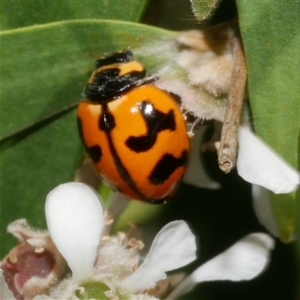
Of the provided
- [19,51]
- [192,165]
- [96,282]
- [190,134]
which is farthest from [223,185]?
[19,51]

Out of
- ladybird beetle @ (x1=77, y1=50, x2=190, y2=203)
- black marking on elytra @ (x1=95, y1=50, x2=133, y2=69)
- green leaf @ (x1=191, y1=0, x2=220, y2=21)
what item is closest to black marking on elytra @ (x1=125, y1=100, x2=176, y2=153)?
ladybird beetle @ (x1=77, y1=50, x2=190, y2=203)

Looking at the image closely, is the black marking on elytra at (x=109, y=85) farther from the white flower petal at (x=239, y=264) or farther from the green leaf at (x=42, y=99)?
the white flower petal at (x=239, y=264)

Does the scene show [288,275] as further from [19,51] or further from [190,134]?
[19,51]

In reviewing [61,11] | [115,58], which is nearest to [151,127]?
[115,58]

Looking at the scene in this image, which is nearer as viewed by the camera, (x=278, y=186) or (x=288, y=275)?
(x=278, y=186)

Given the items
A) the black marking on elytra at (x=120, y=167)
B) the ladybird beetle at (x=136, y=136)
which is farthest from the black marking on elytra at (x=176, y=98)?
the black marking on elytra at (x=120, y=167)

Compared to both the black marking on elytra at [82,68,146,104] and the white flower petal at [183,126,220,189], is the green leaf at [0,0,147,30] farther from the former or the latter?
the white flower petal at [183,126,220,189]
